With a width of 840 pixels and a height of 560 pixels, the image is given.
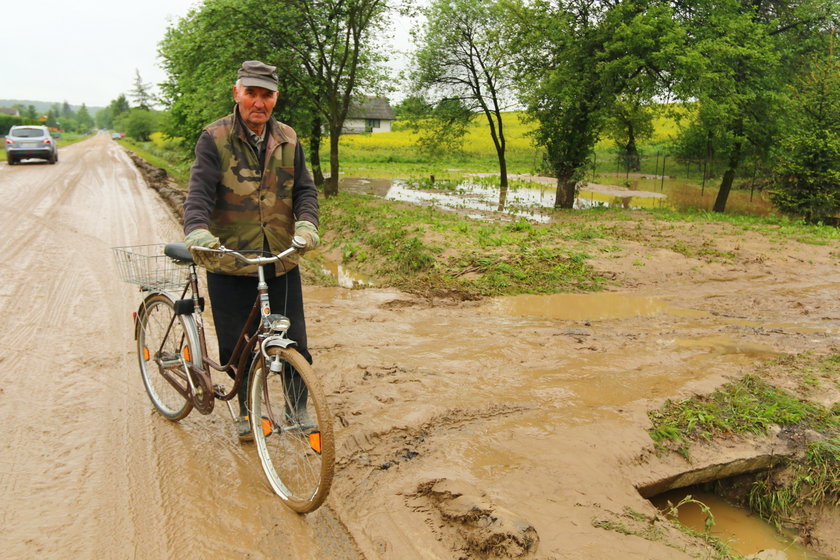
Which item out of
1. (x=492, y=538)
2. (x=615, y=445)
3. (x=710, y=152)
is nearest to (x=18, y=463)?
(x=492, y=538)

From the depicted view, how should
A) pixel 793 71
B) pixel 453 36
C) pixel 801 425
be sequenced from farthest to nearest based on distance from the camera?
pixel 453 36 < pixel 793 71 < pixel 801 425

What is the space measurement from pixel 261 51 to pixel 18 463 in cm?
1639

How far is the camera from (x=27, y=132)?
82.5ft

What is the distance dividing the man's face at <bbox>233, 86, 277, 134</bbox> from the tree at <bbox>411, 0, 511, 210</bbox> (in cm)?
1892

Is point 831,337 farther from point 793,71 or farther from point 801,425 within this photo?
point 793,71

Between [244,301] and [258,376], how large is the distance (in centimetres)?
53

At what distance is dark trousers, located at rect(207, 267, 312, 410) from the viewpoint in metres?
3.61

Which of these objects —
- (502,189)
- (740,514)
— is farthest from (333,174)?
(740,514)

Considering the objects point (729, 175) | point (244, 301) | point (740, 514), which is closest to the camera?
point (244, 301)

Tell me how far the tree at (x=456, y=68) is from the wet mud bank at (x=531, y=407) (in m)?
14.9

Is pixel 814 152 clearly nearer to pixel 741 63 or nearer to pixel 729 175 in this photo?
pixel 729 175

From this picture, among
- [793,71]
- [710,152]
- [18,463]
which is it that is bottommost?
[18,463]

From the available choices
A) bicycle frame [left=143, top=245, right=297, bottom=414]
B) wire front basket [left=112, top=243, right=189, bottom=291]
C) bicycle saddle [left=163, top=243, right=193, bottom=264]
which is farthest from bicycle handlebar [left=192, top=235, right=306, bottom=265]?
wire front basket [left=112, top=243, right=189, bottom=291]

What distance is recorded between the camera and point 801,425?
4.35 meters
